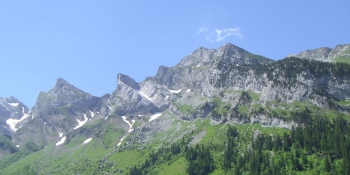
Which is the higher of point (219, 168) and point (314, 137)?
point (314, 137)

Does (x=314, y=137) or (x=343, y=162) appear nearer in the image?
(x=343, y=162)

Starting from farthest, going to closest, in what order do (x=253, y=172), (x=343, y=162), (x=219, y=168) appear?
1. (x=219, y=168)
2. (x=253, y=172)
3. (x=343, y=162)

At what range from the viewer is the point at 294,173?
162 m

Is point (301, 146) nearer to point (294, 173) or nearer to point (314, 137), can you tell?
point (314, 137)

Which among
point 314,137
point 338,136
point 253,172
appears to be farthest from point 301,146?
point 253,172

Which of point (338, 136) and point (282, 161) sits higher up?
point (338, 136)

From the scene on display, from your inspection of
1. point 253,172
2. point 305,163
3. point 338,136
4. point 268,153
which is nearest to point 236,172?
point 253,172

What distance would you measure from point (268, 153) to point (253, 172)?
73.4 ft

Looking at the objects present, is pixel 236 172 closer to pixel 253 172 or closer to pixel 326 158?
pixel 253 172

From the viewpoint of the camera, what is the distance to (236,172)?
181 m

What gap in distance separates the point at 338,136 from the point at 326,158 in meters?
24.9

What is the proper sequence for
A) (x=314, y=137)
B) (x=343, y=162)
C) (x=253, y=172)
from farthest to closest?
1. (x=314, y=137)
2. (x=253, y=172)
3. (x=343, y=162)

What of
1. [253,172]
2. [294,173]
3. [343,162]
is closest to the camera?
[343,162]

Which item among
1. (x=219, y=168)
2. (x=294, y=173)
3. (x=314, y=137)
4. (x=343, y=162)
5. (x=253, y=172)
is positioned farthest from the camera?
(x=219, y=168)
